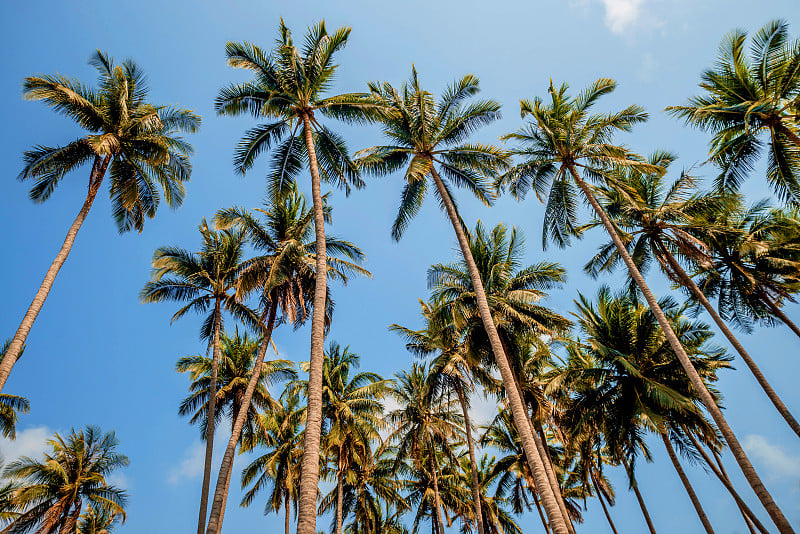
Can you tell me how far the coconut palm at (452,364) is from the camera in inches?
874

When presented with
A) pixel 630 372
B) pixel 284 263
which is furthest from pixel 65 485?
pixel 630 372

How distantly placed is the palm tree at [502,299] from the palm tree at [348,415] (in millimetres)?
7567

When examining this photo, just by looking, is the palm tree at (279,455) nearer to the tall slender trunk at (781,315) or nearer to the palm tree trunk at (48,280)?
the palm tree trunk at (48,280)

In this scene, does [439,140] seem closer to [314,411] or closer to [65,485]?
[314,411]

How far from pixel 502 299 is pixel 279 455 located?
55.8 ft

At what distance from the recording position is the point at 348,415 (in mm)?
24094

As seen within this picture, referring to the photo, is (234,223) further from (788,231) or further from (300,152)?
(788,231)

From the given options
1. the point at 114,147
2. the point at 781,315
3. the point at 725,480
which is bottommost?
the point at 725,480

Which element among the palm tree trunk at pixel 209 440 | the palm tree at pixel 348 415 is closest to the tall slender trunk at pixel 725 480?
the palm tree at pixel 348 415

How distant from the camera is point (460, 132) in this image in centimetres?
1734

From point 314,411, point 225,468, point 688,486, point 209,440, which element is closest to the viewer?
point 314,411

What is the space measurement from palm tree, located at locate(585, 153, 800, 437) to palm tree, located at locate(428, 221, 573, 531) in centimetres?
393

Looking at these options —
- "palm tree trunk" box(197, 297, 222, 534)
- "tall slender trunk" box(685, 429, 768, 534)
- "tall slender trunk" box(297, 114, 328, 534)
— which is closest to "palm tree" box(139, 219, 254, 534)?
"palm tree trunk" box(197, 297, 222, 534)

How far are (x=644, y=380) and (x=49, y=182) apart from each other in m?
25.3
